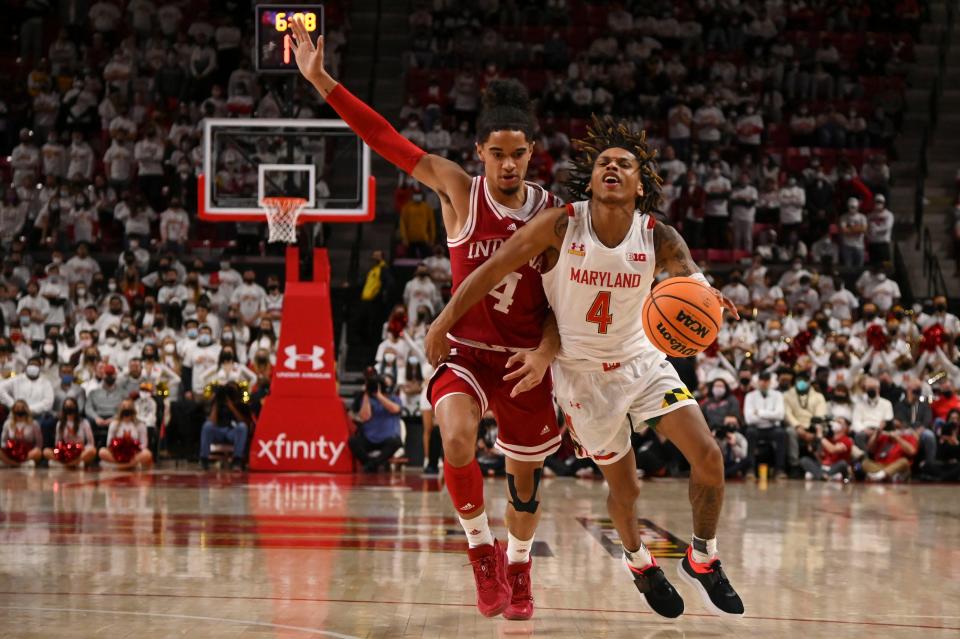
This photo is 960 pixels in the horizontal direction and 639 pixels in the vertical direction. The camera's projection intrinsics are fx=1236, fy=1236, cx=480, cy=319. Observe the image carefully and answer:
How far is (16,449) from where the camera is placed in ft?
47.3

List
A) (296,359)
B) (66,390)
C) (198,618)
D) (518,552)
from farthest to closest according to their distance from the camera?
(66,390) → (296,359) → (518,552) → (198,618)

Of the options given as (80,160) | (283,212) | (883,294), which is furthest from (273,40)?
(883,294)

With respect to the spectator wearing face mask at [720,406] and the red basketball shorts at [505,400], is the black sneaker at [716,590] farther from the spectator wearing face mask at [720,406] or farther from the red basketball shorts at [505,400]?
the spectator wearing face mask at [720,406]

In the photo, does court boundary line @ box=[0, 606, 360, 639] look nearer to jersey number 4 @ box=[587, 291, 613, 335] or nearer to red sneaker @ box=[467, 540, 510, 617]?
red sneaker @ box=[467, 540, 510, 617]

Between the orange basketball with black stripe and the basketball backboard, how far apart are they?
8.59 metres

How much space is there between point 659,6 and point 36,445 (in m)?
14.4

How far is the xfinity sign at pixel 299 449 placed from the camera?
13930mm

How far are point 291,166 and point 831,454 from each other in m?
7.00

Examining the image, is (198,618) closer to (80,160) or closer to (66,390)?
(66,390)

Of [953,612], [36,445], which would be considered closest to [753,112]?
[36,445]

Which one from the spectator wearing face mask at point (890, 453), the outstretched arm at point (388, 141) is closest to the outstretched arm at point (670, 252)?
the outstretched arm at point (388, 141)

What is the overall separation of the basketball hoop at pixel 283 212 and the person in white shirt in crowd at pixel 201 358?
2.54 m

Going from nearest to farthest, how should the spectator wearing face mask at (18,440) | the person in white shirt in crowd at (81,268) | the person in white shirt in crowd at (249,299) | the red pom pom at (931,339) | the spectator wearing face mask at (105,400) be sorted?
the spectator wearing face mask at (18,440) < the spectator wearing face mask at (105,400) < the red pom pom at (931,339) < the person in white shirt in crowd at (249,299) < the person in white shirt in crowd at (81,268)

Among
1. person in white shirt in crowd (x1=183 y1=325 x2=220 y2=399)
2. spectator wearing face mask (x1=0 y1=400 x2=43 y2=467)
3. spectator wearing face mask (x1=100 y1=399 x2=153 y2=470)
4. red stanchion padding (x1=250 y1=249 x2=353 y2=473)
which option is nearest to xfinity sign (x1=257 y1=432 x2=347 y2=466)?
red stanchion padding (x1=250 y1=249 x2=353 y2=473)
